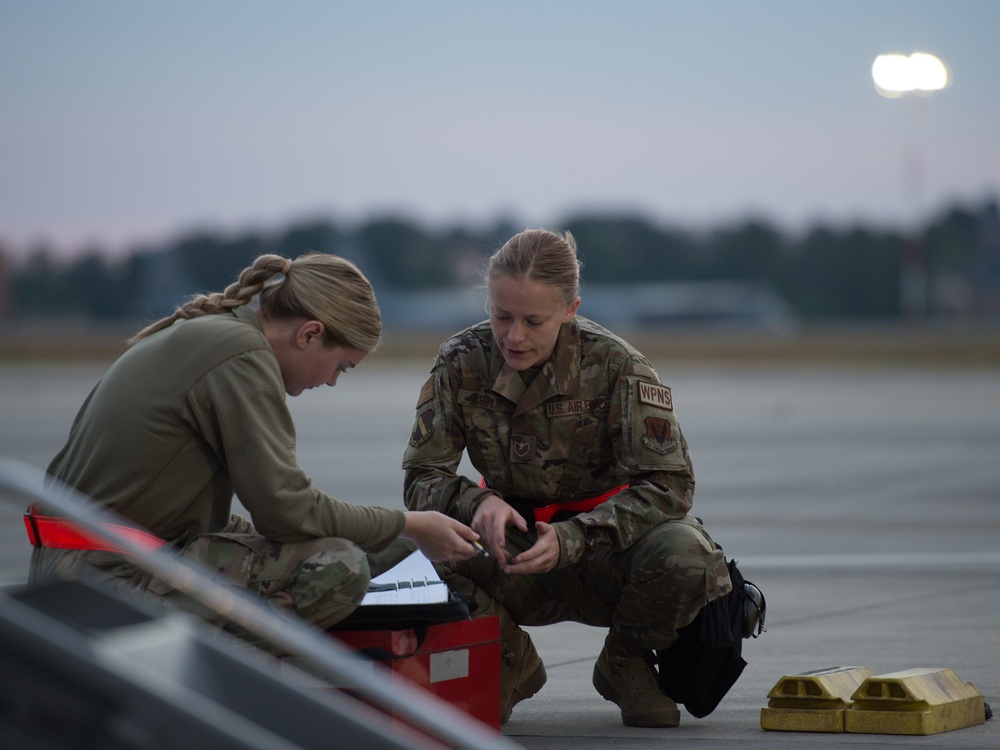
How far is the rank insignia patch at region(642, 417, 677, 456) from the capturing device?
171 inches

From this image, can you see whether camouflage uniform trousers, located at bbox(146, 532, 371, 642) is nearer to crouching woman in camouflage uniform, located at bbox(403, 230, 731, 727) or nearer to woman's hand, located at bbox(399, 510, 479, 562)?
woman's hand, located at bbox(399, 510, 479, 562)

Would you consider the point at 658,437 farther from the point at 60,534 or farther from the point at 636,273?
the point at 636,273

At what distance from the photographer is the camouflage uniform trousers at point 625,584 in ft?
13.8

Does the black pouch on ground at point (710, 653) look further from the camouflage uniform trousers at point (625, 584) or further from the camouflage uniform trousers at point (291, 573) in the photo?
the camouflage uniform trousers at point (291, 573)

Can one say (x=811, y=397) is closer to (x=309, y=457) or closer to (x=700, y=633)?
(x=309, y=457)

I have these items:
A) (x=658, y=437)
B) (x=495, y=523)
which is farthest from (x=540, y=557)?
(x=658, y=437)

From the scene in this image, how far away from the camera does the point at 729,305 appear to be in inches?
4658

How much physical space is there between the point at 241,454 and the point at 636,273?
137101mm

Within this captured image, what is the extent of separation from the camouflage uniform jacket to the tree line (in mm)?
114824

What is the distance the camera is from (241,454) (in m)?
3.49

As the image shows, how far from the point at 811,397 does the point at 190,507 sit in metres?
30.0

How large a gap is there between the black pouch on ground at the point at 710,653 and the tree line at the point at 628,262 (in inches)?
4532

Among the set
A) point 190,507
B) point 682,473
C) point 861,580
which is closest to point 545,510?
point 682,473

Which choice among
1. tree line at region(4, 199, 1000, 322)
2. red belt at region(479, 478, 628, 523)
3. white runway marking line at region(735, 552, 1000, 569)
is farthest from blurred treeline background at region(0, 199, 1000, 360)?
red belt at region(479, 478, 628, 523)
